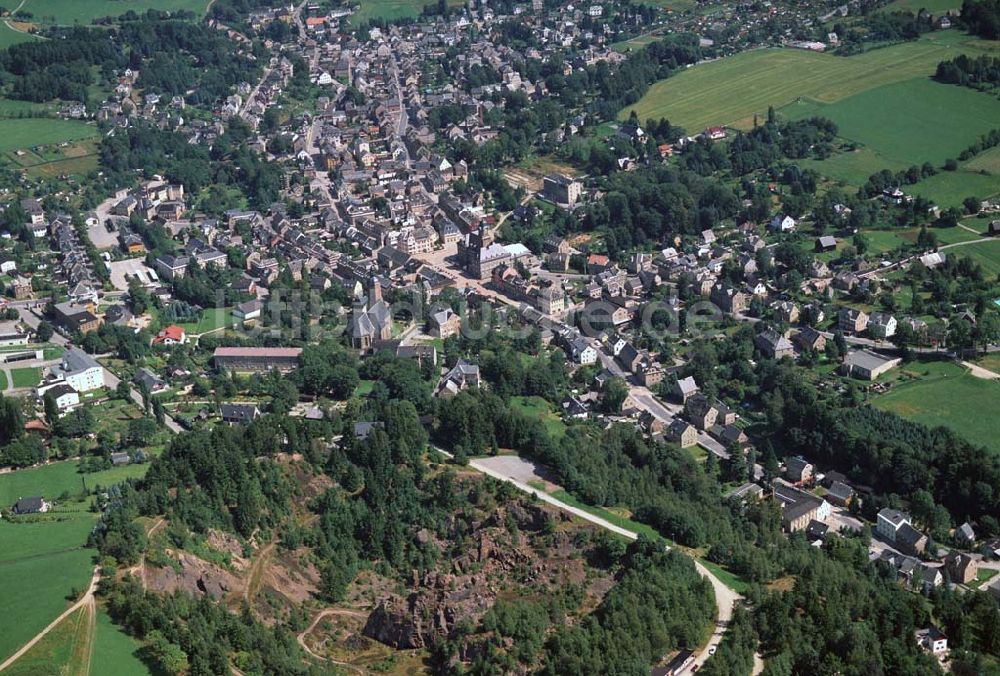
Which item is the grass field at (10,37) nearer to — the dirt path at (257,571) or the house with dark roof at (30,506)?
the house with dark roof at (30,506)

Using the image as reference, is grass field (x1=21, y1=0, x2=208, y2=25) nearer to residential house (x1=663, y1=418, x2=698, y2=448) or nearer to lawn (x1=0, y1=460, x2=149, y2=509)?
lawn (x1=0, y1=460, x2=149, y2=509)

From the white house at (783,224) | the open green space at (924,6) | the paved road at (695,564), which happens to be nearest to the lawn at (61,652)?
the paved road at (695,564)

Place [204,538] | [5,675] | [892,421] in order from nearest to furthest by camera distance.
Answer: [5,675]
[204,538]
[892,421]

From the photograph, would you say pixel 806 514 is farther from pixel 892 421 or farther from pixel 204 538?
pixel 204 538

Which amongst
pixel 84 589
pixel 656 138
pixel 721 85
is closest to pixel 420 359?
pixel 84 589

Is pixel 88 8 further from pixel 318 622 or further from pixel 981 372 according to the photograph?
pixel 318 622

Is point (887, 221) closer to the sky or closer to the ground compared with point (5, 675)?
closer to the ground
